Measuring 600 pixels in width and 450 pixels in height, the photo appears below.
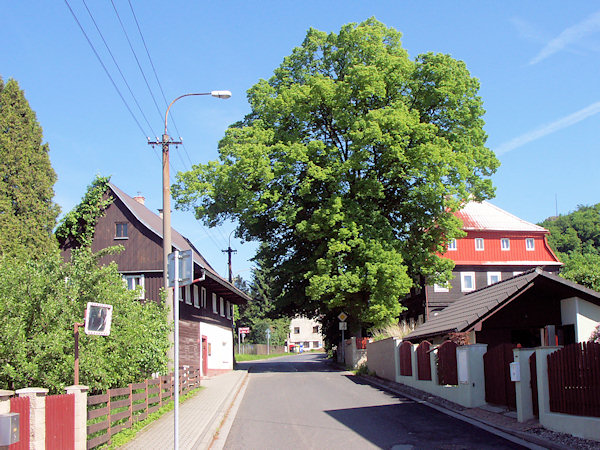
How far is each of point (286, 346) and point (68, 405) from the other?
336 feet

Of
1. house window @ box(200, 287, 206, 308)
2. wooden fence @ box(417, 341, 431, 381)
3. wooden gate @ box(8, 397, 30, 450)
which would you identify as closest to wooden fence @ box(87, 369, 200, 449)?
wooden gate @ box(8, 397, 30, 450)

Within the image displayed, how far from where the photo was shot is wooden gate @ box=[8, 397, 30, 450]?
8.20 meters

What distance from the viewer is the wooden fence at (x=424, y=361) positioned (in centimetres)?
2066

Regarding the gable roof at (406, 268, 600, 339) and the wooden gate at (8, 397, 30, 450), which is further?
the gable roof at (406, 268, 600, 339)

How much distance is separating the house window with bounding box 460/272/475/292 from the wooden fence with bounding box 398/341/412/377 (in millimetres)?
26973

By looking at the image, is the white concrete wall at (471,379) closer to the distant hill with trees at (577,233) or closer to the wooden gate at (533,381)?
the wooden gate at (533,381)

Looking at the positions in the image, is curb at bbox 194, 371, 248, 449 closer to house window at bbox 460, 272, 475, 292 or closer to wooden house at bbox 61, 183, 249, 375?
wooden house at bbox 61, 183, 249, 375

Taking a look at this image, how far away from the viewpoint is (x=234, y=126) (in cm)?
3959

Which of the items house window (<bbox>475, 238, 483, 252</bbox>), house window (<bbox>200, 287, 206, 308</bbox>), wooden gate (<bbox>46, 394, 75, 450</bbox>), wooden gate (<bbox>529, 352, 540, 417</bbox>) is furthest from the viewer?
house window (<bbox>475, 238, 483, 252</bbox>)

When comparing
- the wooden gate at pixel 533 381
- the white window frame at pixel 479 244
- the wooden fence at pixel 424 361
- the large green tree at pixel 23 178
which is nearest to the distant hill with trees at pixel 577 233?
the white window frame at pixel 479 244

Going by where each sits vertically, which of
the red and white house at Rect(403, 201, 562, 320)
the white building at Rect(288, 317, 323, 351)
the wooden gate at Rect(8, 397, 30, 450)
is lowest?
the white building at Rect(288, 317, 323, 351)

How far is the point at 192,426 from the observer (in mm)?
14391

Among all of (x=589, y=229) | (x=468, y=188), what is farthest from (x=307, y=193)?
(x=589, y=229)

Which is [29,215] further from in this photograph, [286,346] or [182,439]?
[286,346]
